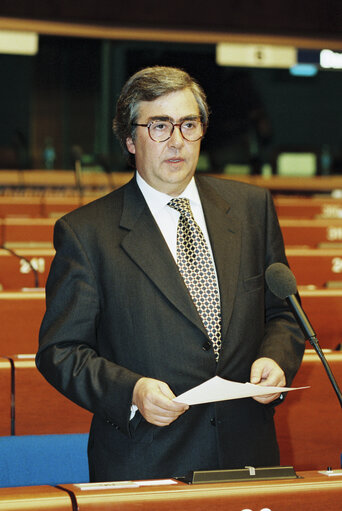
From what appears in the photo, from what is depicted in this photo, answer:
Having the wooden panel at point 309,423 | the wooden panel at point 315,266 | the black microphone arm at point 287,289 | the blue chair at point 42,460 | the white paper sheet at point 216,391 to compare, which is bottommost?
the wooden panel at point 309,423

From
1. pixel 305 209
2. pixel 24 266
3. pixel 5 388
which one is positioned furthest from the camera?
pixel 305 209

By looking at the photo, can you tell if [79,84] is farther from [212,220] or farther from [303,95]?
[212,220]

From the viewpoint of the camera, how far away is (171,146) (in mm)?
2027

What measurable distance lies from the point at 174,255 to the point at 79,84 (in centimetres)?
1082

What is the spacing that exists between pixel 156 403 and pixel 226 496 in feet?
0.87

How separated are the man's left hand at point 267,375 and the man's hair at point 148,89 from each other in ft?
2.02

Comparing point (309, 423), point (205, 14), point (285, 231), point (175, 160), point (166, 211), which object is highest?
point (205, 14)

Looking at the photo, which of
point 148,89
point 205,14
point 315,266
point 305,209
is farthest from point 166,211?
point 305,209

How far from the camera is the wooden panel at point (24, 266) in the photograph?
13.9 feet

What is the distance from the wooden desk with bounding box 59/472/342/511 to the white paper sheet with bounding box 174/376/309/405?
6.7 inches

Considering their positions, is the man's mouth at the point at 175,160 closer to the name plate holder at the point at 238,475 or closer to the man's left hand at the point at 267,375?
the man's left hand at the point at 267,375

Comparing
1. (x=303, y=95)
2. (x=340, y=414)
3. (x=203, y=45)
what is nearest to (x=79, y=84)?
(x=203, y=45)

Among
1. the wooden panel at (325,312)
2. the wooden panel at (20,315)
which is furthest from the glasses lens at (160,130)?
the wooden panel at (325,312)

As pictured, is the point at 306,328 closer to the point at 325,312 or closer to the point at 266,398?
the point at 266,398
